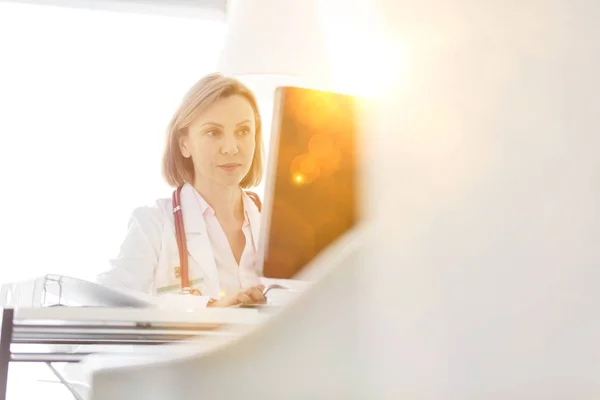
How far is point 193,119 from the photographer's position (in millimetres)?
1480

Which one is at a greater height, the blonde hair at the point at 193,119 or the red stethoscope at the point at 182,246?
the blonde hair at the point at 193,119

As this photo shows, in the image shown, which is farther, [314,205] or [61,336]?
[61,336]

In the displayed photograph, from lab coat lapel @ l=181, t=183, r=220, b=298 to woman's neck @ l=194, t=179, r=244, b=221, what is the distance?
29 mm

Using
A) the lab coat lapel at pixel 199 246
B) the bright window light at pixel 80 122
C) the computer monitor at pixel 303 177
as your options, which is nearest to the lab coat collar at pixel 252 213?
the lab coat lapel at pixel 199 246

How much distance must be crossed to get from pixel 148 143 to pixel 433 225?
1485 millimetres

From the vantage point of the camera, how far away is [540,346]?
19cm

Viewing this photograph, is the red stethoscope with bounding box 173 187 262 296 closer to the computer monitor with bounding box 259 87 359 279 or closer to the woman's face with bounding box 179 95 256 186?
the woman's face with bounding box 179 95 256 186

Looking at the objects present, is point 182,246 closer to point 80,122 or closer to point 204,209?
point 204,209

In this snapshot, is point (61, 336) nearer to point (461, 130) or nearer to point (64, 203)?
point (461, 130)

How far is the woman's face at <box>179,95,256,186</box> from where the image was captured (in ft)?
4.70

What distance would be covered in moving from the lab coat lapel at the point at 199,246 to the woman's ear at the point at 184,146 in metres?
0.12

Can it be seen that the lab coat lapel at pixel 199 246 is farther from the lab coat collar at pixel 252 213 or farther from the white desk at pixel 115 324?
the white desk at pixel 115 324

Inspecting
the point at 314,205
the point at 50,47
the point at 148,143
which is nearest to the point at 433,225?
the point at 314,205

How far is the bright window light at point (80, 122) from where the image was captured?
158 centimetres
